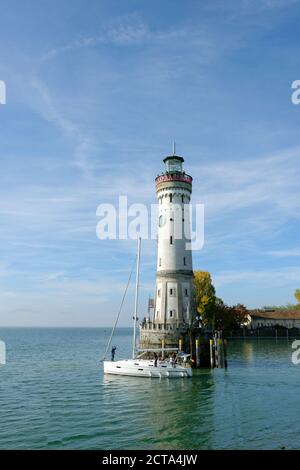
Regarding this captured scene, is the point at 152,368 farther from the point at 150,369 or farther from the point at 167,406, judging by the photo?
the point at 167,406

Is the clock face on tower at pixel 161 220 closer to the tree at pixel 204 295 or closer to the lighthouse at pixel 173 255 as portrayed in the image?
the lighthouse at pixel 173 255

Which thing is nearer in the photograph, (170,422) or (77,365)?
(170,422)

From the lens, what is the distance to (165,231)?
57406 mm

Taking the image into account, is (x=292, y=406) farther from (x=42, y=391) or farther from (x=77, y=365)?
(x=77, y=365)

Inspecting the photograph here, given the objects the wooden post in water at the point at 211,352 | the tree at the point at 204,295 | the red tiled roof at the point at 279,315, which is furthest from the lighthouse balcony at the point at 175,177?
the red tiled roof at the point at 279,315

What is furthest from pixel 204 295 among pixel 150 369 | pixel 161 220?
pixel 150 369

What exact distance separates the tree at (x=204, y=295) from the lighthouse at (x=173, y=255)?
28352 mm

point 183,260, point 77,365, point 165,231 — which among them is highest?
point 165,231

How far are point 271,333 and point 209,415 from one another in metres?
74.9

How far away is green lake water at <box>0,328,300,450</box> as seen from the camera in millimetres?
22406

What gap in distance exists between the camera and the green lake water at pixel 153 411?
22.4 m

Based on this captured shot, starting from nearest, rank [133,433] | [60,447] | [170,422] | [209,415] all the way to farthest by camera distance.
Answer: [60,447] → [133,433] → [170,422] → [209,415]
